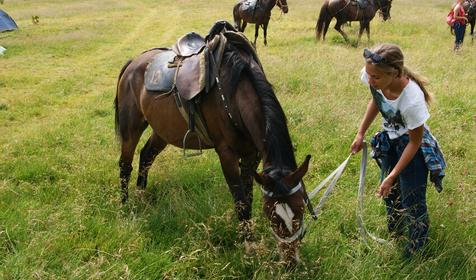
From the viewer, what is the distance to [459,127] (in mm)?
5297

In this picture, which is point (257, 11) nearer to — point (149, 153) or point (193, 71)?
point (149, 153)

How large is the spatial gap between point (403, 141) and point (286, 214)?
1046mm

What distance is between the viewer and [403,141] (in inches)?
113

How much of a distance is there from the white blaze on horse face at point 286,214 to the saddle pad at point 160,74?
1749mm

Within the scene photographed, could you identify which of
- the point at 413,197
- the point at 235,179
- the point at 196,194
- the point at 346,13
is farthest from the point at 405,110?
the point at 346,13

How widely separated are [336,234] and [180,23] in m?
20.3

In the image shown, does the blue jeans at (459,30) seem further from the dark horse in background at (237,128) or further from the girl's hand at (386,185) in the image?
the girl's hand at (386,185)

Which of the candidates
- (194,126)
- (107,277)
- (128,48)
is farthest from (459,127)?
(128,48)

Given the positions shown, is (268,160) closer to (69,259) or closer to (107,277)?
(107,277)

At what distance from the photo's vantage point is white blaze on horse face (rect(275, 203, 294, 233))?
8.21 feet

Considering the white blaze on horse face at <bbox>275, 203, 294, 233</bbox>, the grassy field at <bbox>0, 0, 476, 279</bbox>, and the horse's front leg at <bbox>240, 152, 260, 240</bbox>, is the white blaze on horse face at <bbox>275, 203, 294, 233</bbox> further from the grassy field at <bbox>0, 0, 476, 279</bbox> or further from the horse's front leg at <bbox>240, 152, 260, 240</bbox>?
the horse's front leg at <bbox>240, 152, 260, 240</bbox>

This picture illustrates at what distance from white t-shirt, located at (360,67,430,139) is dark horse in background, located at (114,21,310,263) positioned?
2.29ft

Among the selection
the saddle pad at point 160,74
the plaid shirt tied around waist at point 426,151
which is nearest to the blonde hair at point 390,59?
the plaid shirt tied around waist at point 426,151

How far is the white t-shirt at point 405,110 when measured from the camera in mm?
2527
